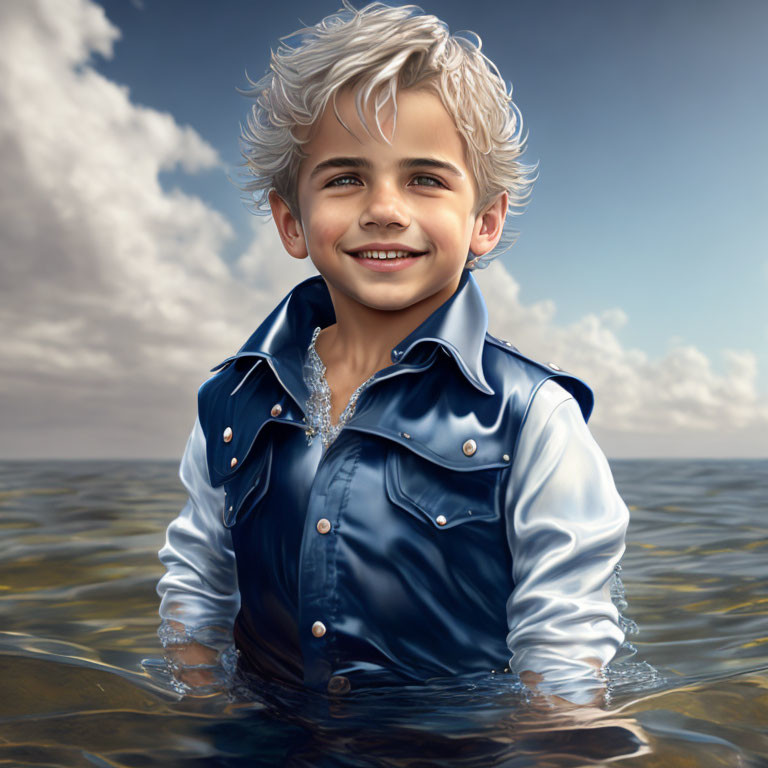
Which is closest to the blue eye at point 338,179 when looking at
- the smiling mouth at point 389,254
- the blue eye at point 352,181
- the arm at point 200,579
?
the blue eye at point 352,181

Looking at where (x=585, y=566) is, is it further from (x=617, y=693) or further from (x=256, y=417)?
(x=256, y=417)

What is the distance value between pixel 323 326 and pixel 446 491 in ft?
2.51

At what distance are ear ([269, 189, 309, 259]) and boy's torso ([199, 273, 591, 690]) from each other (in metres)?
0.46

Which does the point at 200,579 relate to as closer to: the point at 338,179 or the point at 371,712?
the point at 371,712

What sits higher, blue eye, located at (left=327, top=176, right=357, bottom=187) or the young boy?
blue eye, located at (left=327, top=176, right=357, bottom=187)

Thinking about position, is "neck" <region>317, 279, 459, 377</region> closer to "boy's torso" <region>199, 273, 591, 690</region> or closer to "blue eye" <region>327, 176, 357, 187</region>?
"boy's torso" <region>199, 273, 591, 690</region>

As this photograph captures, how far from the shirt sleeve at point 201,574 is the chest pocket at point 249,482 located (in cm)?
19

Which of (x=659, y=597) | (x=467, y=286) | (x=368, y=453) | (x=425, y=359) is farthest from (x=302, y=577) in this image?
(x=659, y=597)

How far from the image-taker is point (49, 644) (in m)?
2.98

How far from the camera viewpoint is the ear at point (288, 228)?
2336 mm

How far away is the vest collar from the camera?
81.4 inches

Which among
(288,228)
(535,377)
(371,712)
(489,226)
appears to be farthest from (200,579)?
(489,226)

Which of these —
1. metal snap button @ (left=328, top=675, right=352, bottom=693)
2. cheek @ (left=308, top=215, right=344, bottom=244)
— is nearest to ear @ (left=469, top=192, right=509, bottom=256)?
cheek @ (left=308, top=215, right=344, bottom=244)

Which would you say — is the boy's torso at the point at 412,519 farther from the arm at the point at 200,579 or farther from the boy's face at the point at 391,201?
the arm at the point at 200,579
